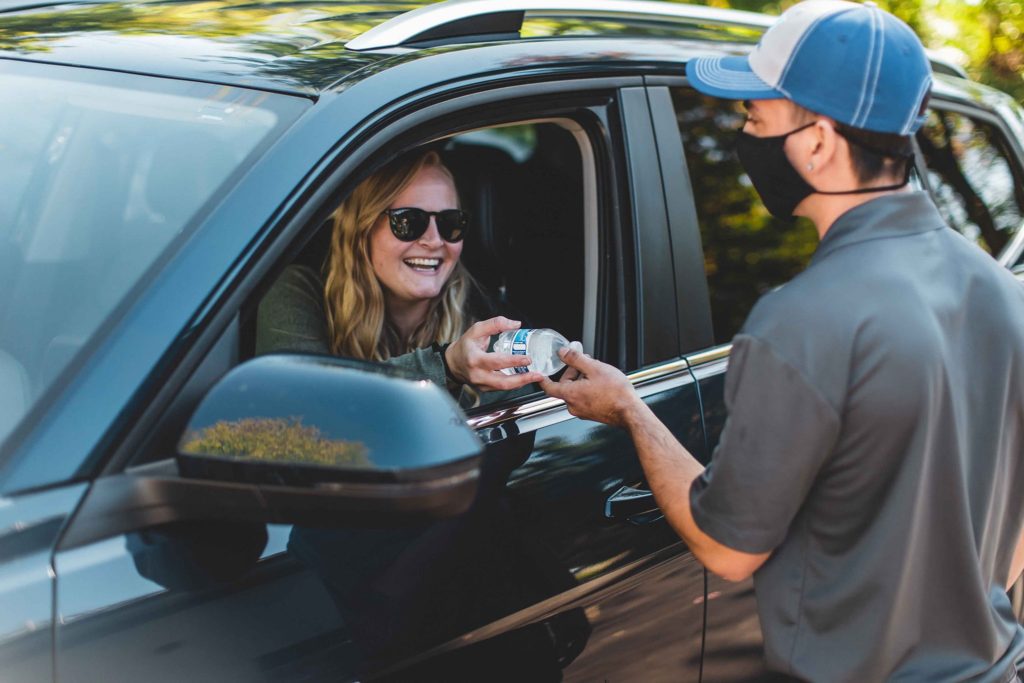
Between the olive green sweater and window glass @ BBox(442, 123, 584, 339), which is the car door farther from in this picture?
the olive green sweater

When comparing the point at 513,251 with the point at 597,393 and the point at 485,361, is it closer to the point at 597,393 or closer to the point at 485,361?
the point at 485,361

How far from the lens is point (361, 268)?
2.60 m

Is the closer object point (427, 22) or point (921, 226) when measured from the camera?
point (921, 226)

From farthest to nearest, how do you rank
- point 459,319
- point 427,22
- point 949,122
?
1. point 949,122
2. point 459,319
3. point 427,22

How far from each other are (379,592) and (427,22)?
3.57 feet

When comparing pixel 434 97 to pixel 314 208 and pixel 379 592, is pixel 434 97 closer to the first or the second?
pixel 314 208

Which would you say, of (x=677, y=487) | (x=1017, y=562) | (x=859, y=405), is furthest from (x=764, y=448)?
(x=1017, y=562)

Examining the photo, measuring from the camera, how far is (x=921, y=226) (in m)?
1.82

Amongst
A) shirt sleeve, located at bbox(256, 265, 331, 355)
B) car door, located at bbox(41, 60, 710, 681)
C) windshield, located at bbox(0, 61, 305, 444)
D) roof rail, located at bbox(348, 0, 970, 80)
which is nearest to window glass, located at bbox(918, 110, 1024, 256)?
roof rail, located at bbox(348, 0, 970, 80)

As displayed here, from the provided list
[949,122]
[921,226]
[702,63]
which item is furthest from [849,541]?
[949,122]

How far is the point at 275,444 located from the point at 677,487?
737 mm

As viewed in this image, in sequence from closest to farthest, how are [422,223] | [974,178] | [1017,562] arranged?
[1017,562] < [422,223] < [974,178]

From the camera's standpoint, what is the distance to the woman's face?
256 centimetres

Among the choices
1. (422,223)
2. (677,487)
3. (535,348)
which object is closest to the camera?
(677,487)
